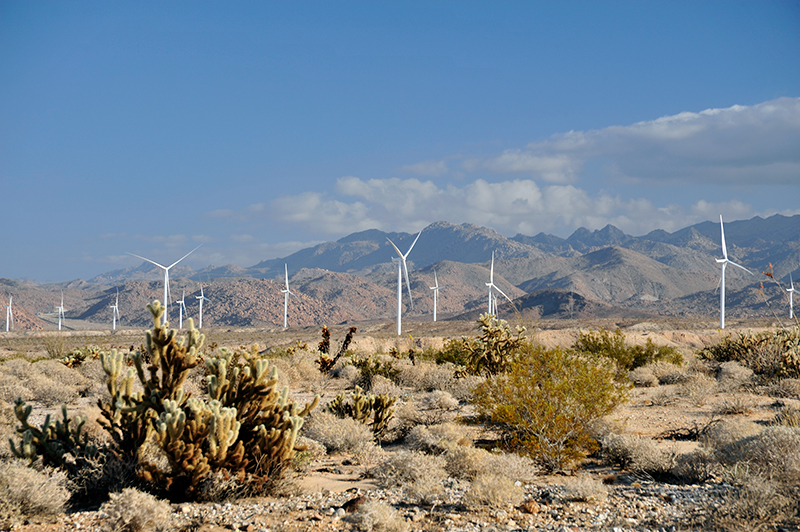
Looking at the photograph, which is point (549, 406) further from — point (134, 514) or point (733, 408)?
point (134, 514)

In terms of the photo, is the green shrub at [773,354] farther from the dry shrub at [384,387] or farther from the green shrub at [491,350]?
the dry shrub at [384,387]

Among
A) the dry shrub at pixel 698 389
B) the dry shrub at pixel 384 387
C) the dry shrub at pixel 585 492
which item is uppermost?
the dry shrub at pixel 585 492

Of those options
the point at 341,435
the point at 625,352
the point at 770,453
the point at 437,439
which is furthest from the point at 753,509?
the point at 625,352

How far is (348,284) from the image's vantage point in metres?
189

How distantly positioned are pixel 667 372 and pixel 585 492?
505 inches

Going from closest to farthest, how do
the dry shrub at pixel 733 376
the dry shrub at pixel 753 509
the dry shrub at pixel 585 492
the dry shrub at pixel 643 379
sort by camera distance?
the dry shrub at pixel 753 509 < the dry shrub at pixel 585 492 < the dry shrub at pixel 733 376 < the dry shrub at pixel 643 379

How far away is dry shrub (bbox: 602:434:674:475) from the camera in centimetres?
752

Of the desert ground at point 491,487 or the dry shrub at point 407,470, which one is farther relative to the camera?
the dry shrub at point 407,470

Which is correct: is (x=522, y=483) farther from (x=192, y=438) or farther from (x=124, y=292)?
(x=124, y=292)

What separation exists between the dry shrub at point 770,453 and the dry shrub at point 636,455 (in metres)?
0.68

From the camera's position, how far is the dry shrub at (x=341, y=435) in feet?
30.4

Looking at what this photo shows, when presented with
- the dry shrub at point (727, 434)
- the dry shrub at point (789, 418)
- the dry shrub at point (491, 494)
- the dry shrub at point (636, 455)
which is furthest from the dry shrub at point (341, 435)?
the dry shrub at point (789, 418)

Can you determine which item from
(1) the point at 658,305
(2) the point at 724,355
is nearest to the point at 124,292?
(1) the point at 658,305

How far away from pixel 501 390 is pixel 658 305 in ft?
576
